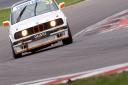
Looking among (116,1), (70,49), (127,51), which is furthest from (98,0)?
(127,51)

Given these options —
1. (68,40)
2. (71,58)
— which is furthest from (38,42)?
(71,58)

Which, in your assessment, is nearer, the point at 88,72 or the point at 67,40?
the point at 88,72

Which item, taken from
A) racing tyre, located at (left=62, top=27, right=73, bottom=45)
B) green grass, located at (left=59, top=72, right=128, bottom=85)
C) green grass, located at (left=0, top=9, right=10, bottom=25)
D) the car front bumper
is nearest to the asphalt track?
racing tyre, located at (left=62, top=27, right=73, bottom=45)

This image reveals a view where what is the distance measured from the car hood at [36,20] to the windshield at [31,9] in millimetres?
285

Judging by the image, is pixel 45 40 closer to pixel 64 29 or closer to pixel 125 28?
pixel 64 29

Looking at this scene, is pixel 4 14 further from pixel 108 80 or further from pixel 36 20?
pixel 108 80

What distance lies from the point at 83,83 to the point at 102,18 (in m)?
14.7

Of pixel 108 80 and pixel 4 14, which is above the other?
pixel 108 80

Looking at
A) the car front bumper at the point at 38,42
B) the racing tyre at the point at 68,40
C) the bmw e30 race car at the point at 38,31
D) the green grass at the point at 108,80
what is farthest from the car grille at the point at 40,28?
the green grass at the point at 108,80

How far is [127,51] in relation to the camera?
43.8 feet

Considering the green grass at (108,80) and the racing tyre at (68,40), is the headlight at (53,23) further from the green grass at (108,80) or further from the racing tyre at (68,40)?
the green grass at (108,80)

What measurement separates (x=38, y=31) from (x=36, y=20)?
1.11 ft

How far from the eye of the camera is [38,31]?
17984 mm

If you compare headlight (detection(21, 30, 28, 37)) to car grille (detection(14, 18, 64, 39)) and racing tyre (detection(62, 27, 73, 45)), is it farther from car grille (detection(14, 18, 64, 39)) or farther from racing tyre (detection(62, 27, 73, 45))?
racing tyre (detection(62, 27, 73, 45))
